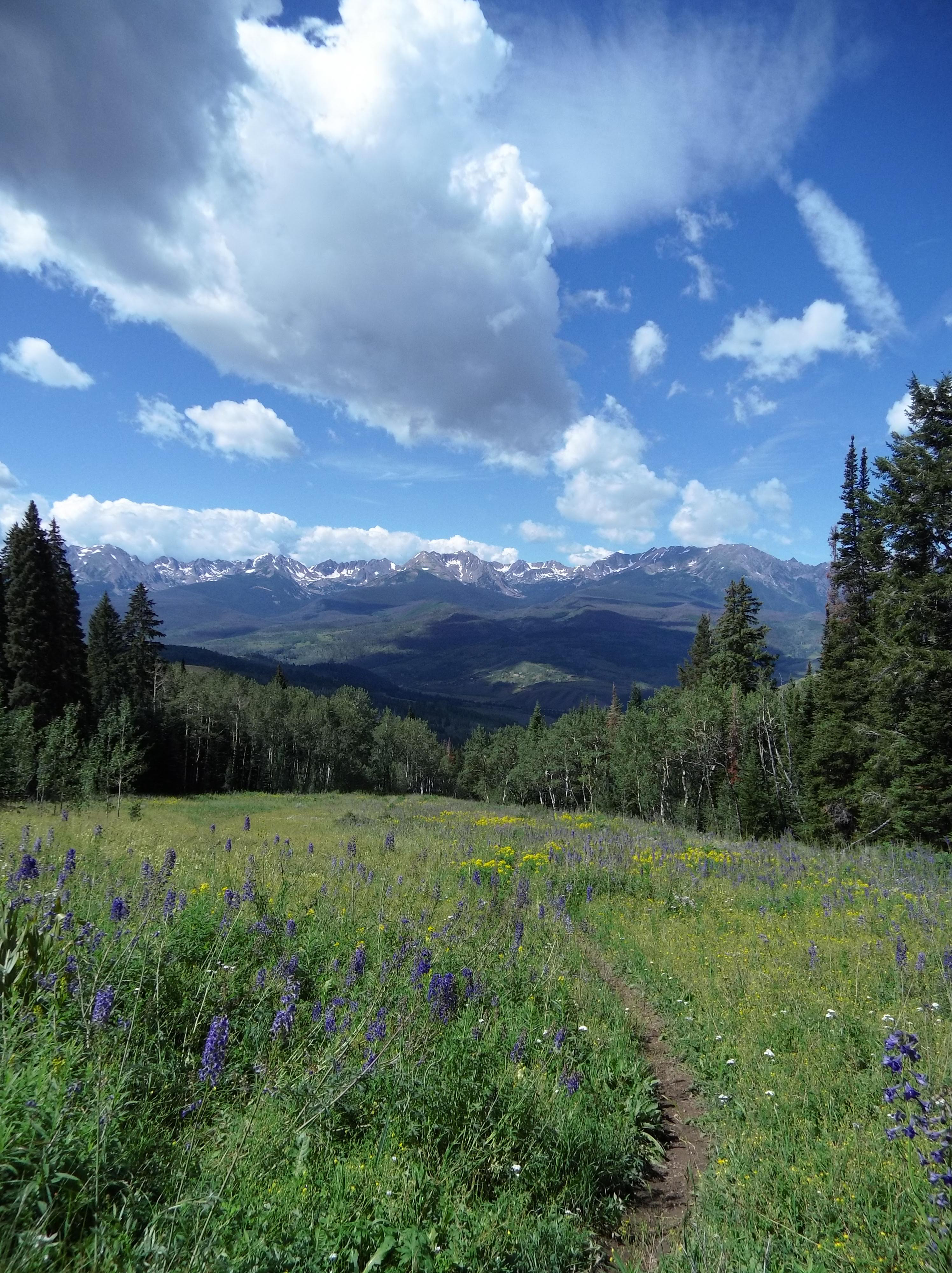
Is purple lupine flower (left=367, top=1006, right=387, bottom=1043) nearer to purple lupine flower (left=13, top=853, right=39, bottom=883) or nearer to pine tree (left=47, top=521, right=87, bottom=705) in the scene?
purple lupine flower (left=13, top=853, right=39, bottom=883)

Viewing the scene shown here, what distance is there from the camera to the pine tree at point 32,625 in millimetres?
37219

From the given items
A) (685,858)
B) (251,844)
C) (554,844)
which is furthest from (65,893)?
(685,858)

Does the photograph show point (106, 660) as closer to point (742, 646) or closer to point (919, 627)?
point (742, 646)

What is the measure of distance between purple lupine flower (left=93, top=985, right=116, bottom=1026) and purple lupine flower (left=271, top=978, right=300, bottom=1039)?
1.12 meters

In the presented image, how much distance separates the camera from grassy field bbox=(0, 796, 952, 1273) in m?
2.94

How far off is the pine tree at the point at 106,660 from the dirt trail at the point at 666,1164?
1940 inches

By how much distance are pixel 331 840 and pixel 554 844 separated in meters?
5.98

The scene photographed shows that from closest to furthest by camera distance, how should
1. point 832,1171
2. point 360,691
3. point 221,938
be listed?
point 832,1171 < point 221,938 < point 360,691

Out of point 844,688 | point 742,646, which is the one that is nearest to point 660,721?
point 742,646

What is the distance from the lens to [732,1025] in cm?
627

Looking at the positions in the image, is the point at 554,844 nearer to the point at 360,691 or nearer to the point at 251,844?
the point at 251,844

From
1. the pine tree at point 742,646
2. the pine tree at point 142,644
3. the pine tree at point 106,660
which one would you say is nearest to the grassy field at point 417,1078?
the pine tree at point 742,646

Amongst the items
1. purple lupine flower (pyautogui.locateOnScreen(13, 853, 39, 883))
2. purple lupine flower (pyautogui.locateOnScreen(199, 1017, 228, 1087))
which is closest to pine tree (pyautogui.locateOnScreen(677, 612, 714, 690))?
purple lupine flower (pyautogui.locateOnScreen(13, 853, 39, 883))

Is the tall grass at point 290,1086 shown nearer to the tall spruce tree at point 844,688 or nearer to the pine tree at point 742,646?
the tall spruce tree at point 844,688
